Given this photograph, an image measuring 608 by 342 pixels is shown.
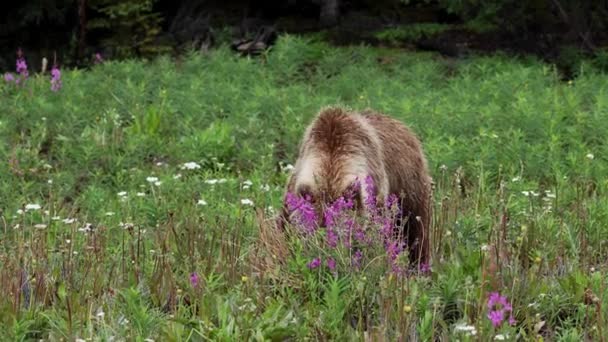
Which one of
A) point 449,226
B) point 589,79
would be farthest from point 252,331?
point 589,79

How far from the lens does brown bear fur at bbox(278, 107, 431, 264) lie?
201 inches

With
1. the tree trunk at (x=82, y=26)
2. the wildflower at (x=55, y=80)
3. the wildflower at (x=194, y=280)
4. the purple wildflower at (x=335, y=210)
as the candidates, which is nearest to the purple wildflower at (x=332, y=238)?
the purple wildflower at (x=335, y=210)

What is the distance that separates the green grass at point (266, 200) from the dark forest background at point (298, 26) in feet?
2.98

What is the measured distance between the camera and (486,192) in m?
7.63

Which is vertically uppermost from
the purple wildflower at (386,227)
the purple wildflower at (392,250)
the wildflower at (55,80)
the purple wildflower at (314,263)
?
the purple wildflower at (386,227)

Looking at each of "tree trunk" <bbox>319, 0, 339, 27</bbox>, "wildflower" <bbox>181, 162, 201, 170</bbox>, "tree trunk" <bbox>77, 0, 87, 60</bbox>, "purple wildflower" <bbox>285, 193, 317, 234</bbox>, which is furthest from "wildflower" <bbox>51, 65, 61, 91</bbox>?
"purple wildflower" <bbox>285, 193, 317, 234</bbox>

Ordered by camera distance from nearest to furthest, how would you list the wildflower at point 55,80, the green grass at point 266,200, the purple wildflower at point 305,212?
the green grass at point 266,200
the purple wildflower at point 305,212
the wildflower at point 55,80

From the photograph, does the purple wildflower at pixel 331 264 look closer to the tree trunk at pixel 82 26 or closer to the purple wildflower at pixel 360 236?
the purple wildflower at pixel 360 236

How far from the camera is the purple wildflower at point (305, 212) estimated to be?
15.5ft

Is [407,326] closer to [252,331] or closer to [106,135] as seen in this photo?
[252,331]

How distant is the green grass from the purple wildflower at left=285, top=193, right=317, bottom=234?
0.42 ft

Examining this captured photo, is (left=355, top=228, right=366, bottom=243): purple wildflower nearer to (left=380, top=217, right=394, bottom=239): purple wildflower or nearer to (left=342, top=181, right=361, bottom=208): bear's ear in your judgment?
(left=380, top=217, right=394, bottom=239): purple wildflower

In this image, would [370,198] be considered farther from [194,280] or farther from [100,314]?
[100,314]

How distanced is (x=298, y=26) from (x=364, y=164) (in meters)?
11.9
